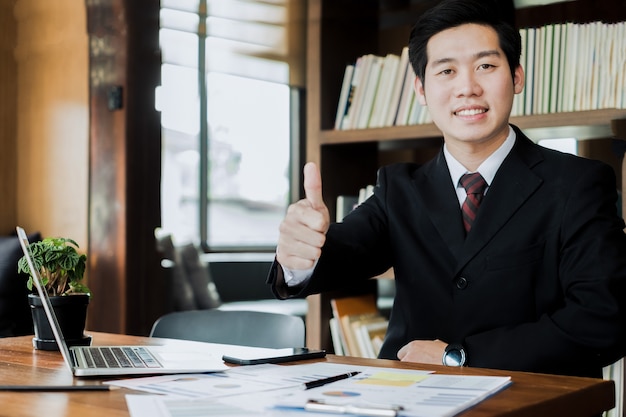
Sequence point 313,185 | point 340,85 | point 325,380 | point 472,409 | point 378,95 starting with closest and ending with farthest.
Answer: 1. point 472,409
2. point 325,380
3. point 313,185
4. point 378,95
5. point 340,85

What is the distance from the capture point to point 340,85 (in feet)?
9.70

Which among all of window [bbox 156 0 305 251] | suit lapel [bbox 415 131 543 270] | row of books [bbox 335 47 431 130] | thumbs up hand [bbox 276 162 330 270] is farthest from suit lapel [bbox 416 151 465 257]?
window [bbox 156 0 305 251]

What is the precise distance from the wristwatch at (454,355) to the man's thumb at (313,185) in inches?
Result: 17.9

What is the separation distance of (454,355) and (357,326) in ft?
4.00

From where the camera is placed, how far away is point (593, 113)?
91.9 inches

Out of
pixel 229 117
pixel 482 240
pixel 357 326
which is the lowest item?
pixel 357 326

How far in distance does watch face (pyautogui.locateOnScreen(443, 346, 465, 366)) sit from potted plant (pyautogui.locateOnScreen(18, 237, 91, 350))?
75cm

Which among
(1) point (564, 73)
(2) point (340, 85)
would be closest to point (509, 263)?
(1) point (564, 73)

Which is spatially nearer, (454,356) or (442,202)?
(454,356)

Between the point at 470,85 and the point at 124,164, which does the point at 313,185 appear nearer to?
the point at 470,85

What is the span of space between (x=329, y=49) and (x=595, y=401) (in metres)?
2.00

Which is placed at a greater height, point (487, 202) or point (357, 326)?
point (487, 202)

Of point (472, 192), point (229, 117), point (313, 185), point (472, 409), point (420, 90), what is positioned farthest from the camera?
point (229, 117)

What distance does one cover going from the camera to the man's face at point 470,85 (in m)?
1.81
